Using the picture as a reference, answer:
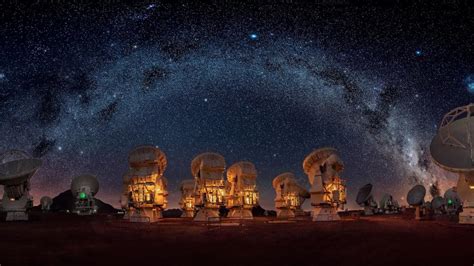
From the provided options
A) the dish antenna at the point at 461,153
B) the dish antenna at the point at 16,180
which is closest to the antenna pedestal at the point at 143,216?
the dish antenna at the point at 16,180

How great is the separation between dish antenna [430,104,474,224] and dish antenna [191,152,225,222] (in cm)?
2190

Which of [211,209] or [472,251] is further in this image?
[211,209]

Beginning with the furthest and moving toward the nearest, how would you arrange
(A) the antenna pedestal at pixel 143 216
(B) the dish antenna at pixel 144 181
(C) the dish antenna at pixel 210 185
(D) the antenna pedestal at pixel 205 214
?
(D) the antenna pedestal at pixel 205 214 < (C) the dish antenna at pixel 210 185 < (A) the antenna pedestal at pixel 143 216 < (B) the dish antenna at pixel 144 181

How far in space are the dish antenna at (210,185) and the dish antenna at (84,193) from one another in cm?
3296

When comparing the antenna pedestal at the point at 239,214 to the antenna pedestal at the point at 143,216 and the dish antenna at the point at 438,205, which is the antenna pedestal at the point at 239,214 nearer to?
the antenna pedestal at the point at 143,216

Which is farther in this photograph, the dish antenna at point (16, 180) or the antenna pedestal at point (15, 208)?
the antenna pedestal at point (15, 208)

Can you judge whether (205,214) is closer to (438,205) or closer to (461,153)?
(461,153)

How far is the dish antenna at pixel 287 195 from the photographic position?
55688 millimetres

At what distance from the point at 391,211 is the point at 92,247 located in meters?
70.8

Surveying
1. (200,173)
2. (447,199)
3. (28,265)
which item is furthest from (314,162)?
(447,199)

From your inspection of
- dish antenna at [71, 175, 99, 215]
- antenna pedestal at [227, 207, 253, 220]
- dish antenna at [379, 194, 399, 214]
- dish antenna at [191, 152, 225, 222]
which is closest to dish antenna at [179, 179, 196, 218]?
antenna pedestal at [227, 207, 253, 220]

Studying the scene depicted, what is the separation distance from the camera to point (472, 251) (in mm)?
13828

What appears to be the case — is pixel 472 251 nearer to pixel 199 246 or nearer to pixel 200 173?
pixel 199 246

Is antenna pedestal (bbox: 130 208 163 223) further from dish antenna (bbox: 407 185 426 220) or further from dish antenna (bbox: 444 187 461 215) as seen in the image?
dish antenna (bbox: 444 187 461 215)
